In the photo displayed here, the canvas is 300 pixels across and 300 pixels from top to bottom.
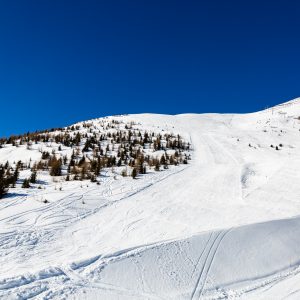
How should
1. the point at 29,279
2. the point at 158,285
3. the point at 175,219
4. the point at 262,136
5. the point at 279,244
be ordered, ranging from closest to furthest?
1. the point at 29,279
2. the point at 158,285
3. the point at 279,244
4. the point at 175,219
5. the point at 262,136

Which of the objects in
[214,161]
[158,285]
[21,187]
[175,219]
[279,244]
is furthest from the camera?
[214,161]

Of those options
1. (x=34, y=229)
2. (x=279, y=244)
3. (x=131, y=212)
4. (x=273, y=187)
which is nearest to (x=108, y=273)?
(x=34, y=229)

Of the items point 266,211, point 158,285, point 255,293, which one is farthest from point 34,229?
point 266,211

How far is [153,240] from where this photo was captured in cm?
549

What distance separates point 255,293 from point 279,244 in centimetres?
168

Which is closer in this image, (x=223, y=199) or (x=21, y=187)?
(x=223, y=199)

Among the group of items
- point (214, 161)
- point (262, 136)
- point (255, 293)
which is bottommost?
point (255, 293)

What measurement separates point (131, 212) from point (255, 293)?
11.2 ft

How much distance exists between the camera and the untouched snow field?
13.8 ft

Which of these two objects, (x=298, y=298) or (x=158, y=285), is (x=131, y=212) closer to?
(x=158, y=285)

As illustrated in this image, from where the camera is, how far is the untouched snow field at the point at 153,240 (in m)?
4.21

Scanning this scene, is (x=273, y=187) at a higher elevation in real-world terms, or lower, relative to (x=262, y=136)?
lower

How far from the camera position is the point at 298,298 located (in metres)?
4.10

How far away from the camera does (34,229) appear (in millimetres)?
5785
